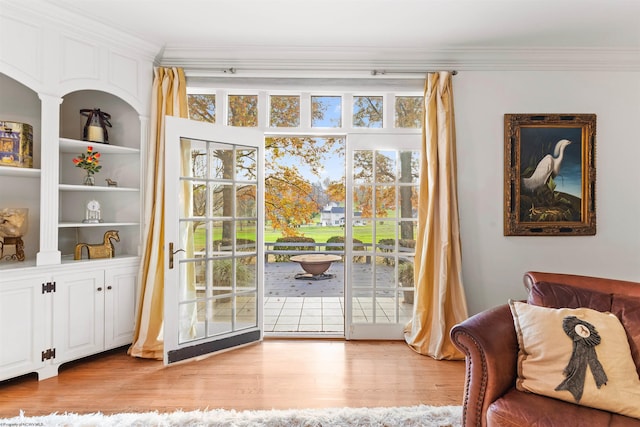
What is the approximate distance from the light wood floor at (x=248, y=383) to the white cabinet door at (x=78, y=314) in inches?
6.9

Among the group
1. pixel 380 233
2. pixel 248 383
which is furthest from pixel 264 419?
pixel 380 233

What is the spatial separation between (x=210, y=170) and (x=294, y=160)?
3.83m

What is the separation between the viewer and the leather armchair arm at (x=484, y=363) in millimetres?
1488

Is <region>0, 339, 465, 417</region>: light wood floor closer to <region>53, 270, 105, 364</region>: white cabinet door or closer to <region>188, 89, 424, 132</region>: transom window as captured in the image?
<region>53, 270, 105, 364</region>: white cabinet door

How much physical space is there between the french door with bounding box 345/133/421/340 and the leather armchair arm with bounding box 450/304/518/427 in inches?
55.5

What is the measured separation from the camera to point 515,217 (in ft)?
9.55

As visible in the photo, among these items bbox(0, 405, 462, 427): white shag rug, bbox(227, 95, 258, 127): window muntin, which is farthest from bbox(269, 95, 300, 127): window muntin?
bbox(0, 405, 462, 427): white shag rug

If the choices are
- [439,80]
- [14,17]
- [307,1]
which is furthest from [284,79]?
[14,17]

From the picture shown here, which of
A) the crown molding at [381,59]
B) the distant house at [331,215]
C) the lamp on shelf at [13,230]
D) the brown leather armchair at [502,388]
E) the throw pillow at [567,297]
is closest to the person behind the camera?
the brown leather armchair at [502,388]

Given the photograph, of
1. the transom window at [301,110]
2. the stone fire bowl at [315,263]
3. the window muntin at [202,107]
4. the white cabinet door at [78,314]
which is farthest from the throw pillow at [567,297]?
the stone fire bowl at [315,263]

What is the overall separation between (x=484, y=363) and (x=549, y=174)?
221cm

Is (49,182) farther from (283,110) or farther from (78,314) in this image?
(283,110)

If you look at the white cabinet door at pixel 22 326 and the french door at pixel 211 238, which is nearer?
the white cabinet door at pixel 22 326

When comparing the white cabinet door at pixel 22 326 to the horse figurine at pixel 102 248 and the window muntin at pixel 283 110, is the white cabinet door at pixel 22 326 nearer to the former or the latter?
the horse figurine at pixel 102 248
